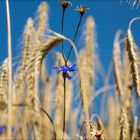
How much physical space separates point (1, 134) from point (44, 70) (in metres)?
0.83

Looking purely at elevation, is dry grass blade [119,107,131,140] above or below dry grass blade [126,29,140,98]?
below

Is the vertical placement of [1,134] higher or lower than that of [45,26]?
lower

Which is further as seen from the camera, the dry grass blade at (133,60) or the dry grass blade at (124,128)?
the dry grass blade at (124,128)

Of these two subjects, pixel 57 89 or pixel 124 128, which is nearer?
pixel 124 128

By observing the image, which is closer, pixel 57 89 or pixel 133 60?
pixel 133 60

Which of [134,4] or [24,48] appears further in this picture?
[24,48]

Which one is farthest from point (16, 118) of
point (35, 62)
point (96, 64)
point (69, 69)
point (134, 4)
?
point (96, 64)

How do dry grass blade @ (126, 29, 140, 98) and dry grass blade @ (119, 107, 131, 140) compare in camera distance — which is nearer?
dry grass blade @ (126, 29, 140, 98)

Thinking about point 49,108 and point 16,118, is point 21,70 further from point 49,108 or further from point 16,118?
point 49,108

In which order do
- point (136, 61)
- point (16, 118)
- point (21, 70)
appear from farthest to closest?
point (16, 118) → point (21, 70) → point (136, 61)

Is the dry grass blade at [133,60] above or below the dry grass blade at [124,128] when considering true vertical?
above

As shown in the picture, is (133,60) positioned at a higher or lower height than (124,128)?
higher

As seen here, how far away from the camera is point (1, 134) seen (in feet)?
6.40

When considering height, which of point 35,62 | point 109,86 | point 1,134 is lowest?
point 1,134
